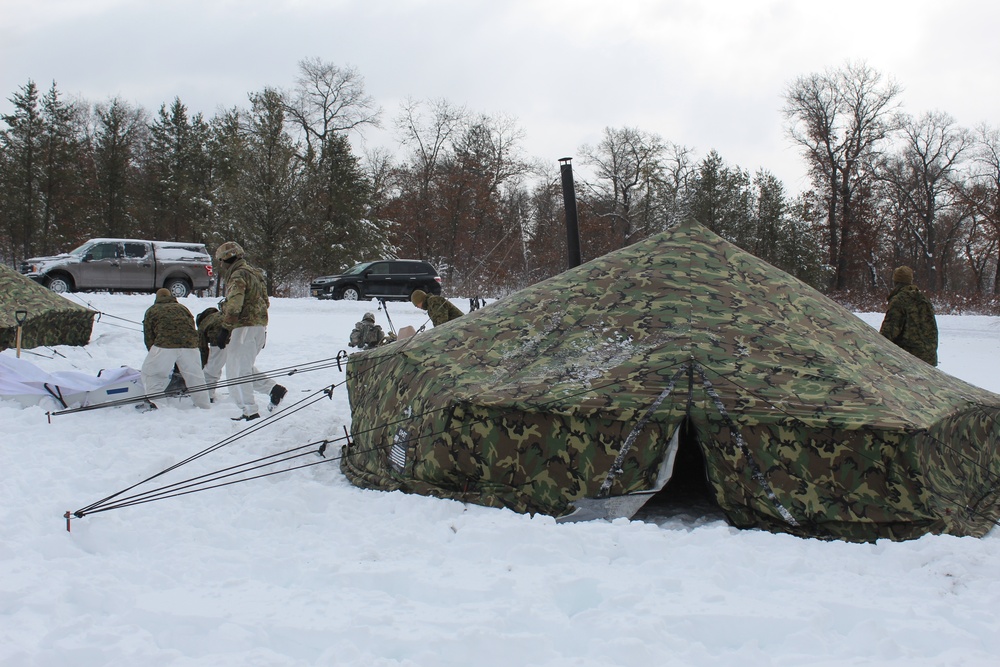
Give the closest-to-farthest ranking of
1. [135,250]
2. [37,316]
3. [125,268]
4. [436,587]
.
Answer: [436,587], [37,316], [125,268], [135,250]

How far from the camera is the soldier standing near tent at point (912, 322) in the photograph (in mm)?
7441

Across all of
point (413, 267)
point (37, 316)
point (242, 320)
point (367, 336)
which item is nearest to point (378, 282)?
point (413, 267)

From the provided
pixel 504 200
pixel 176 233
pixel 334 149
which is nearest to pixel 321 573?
pixel 334 149

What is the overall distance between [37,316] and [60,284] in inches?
274

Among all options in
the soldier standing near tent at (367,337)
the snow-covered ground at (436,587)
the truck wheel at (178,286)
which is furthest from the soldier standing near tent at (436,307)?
the truck wheel at (178,286)

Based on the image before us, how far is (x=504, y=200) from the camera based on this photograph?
120ft

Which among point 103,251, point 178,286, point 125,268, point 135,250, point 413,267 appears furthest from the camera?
point 413,267

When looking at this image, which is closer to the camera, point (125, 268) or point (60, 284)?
point (60, 284)

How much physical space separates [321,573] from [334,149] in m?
30.7

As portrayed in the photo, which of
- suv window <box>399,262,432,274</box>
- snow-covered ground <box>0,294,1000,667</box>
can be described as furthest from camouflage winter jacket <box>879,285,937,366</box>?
suv window <box>399,262,432,274</box>

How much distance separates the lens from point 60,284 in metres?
17.1

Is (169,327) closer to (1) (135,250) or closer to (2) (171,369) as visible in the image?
(2) (171,369)

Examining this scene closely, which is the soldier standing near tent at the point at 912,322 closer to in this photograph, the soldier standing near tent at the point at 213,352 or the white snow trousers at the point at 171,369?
the soldier standing near tent at the point at 213,352

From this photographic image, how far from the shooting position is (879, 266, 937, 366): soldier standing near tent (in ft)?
24.4
